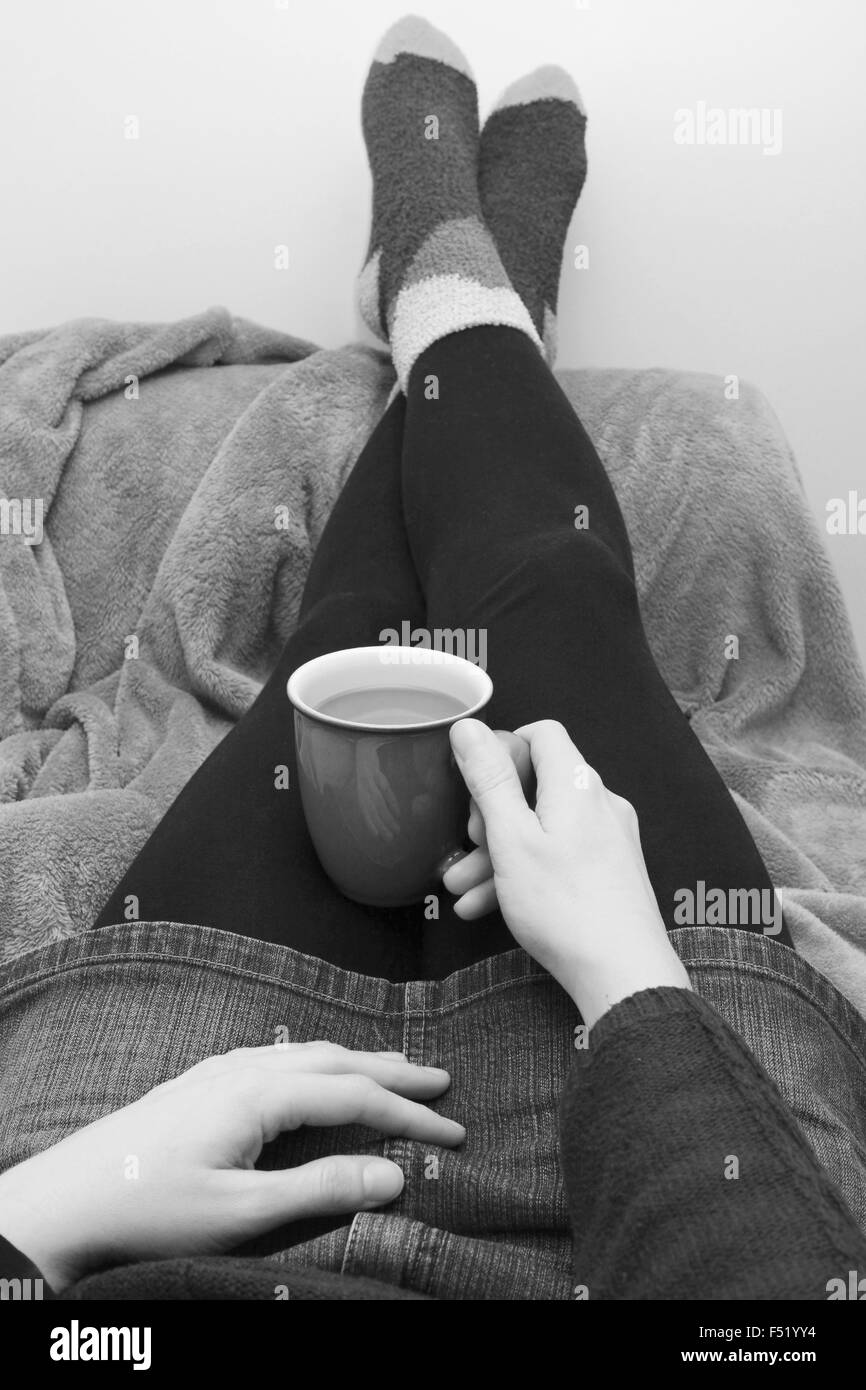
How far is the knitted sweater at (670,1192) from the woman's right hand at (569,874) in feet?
0.08

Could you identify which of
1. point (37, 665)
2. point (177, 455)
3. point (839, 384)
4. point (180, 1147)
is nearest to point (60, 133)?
point (177, 455)

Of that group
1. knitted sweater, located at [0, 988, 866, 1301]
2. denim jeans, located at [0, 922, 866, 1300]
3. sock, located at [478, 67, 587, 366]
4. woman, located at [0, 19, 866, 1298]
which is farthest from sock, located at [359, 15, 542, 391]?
knitted sweater, located at [0, 988, 866, 1301]

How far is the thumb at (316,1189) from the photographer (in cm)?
45

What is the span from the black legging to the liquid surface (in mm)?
82

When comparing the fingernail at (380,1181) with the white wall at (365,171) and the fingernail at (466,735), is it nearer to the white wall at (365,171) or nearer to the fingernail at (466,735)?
the fingernail at (466,735)

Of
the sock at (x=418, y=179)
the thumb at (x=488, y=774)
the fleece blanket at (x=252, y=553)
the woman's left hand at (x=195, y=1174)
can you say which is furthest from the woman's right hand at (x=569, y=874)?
the sock at (x=418, y=179)

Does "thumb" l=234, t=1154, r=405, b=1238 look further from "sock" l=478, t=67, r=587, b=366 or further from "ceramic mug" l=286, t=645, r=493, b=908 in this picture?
"sock" l=478, t=67, r=587, b=366

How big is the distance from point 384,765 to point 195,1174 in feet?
0.62

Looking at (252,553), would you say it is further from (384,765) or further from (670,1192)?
(670,1192)

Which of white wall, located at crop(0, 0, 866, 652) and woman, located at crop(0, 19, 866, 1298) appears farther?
white wall, located at crop(0, 0, 866, 652)

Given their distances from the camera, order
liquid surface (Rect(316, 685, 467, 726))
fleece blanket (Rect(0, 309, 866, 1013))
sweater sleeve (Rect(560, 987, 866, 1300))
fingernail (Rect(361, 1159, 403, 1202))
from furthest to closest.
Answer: fleece blanket (Rect(0, 309, 866, 1013)) < liquid surface (Rect(316, 685, 467, 726)) < fingernail (Rect(361, 1159, 403, 1202)) < sweater sleeve (Rect(560, 987, 866, 1300))

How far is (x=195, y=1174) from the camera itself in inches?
17.4

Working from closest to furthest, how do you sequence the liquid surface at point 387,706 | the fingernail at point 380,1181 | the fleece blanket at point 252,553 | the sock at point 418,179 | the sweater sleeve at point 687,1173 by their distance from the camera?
1. the sweater sleeve at point 687,1173
2. the fingernail at point 380,1181
3. the liquid surface at point 387,706
4. the fleece blanket at point 252,553
5. the sock at point 418,179

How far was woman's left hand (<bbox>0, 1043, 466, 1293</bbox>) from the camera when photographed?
44 centimetres
